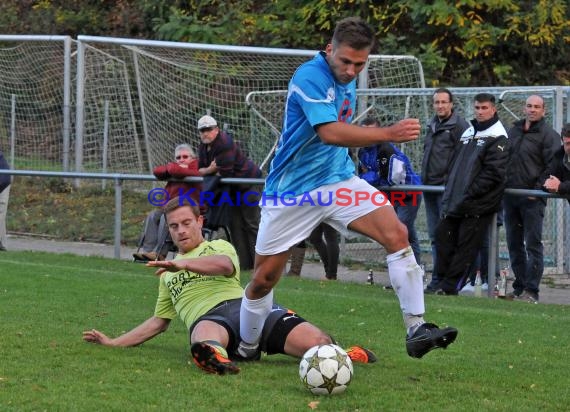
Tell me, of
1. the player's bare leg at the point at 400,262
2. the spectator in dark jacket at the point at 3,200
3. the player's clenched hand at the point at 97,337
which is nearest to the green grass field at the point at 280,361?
the player's clenched hand at the point at 97,337

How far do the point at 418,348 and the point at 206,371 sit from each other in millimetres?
1304

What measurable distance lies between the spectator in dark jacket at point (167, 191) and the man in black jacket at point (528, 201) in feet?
13.0

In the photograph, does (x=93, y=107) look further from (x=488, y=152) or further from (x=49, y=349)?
(x=49, y=349)

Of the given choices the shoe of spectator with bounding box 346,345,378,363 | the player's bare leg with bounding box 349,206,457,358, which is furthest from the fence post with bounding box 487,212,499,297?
the player's bare leg with bounding box 349,206,457,358

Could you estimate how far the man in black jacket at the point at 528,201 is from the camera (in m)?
12.1

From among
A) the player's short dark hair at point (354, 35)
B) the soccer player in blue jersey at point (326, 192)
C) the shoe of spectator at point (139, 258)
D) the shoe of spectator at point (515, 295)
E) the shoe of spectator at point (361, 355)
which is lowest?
the shoe of spectator at point (139, 258)

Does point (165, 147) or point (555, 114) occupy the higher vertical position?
point (555, 114)

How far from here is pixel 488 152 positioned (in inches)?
454

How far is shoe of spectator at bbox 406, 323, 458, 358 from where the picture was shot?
21.8ft

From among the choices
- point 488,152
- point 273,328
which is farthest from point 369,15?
point 273,328

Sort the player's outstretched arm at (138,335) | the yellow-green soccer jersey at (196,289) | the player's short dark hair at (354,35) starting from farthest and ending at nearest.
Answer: the player's outstretched arm at (138,335)
the yellow-green soccer jersey at (196,289)
the player's short dark hair at (354,35)

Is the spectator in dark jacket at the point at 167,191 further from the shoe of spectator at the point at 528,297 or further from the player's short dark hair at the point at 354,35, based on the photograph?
the player's short dark hair at the point at 354,35

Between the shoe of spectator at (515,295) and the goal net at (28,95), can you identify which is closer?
the shoe of spectator at (515,295)

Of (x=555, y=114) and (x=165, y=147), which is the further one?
(x=165, y=147)
